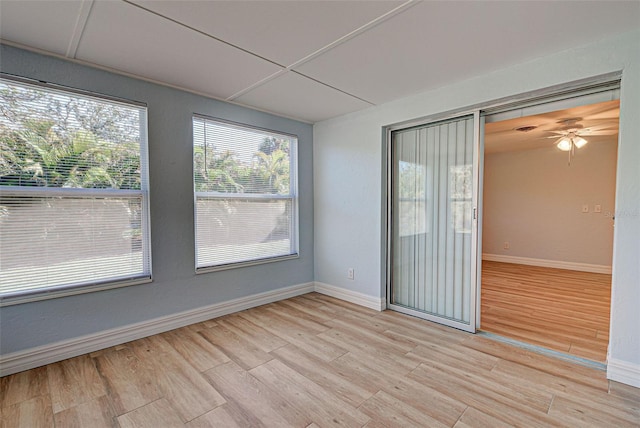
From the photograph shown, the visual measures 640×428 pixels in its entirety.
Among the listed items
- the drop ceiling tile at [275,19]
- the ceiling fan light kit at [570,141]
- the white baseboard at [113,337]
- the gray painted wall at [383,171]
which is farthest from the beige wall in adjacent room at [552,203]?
the drop ceiling tile at [275,19]

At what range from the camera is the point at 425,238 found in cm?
305

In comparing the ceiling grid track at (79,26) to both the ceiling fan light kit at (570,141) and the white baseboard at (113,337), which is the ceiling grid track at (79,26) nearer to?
the white baseboard at (113,337)

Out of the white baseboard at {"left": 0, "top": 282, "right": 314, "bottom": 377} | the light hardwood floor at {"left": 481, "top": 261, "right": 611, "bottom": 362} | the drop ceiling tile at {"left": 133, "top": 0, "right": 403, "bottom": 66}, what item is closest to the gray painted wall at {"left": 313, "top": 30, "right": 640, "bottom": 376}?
the light hardwood floor at {"left": 481, "top": 261, "right": 611, "bottom": 362}

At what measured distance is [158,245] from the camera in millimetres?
2672

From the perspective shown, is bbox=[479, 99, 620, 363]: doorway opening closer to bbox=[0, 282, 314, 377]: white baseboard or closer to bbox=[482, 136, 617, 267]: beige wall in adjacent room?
bbox=[482, 136, 617, 267]: beige wall in adjacent room

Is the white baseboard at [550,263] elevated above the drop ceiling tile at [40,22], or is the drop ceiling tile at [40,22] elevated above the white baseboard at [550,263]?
the drop ceiling tile at [40,22]

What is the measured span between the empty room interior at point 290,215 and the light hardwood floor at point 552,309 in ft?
0.13

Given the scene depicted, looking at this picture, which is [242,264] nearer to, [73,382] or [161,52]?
[73,382]

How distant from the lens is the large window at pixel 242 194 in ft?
9.80

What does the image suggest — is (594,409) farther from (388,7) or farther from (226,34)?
(226,34)

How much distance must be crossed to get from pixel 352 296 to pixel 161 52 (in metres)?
3.06

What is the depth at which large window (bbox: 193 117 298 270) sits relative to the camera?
2.99 m

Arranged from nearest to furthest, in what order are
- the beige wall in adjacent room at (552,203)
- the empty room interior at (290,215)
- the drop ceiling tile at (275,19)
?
1. the drop ceiling tile at (275,19)
2. the empty room interior at (290,215)
3. the beige wall in adjacent room at (552,203)

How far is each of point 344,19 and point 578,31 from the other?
1.52 meters
